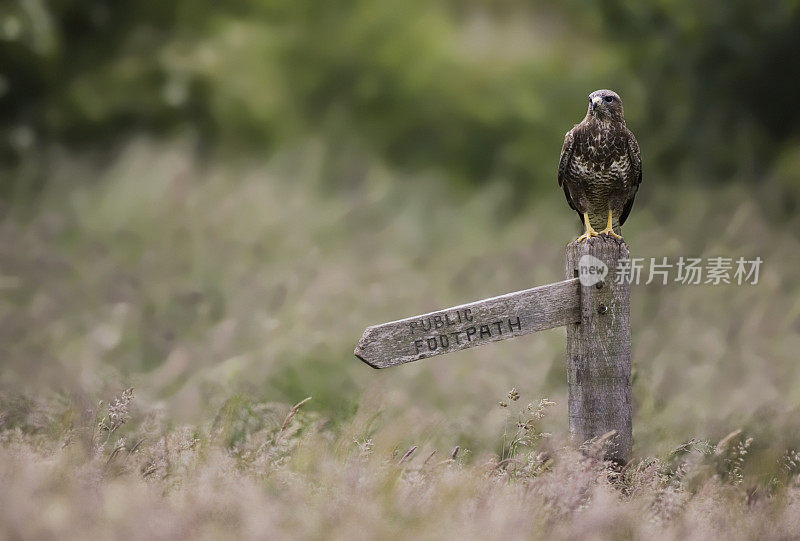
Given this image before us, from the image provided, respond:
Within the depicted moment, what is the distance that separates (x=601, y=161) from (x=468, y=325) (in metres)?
0.88

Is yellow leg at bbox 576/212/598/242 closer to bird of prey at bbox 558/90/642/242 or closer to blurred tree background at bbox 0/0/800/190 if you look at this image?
bird of prey at bbox 558/90/642/242

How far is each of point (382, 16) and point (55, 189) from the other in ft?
7.82

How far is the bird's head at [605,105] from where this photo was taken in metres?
2.90

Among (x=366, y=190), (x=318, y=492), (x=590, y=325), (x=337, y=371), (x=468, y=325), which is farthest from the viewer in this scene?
(x=366, y=190)

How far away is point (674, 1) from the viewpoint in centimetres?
583

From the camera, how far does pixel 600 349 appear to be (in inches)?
101

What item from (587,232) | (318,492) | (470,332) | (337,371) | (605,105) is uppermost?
(605,105)

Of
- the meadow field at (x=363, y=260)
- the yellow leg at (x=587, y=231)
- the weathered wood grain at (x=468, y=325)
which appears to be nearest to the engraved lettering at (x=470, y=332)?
the weathered wood grain at (x=468, y=325)

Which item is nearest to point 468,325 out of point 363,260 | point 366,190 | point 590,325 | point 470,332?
point 470,332

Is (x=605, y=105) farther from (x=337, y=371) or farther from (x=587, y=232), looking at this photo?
(x=337, y=371)

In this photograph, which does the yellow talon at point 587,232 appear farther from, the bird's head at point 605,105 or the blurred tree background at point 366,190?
the blurred tree background at point 366,190

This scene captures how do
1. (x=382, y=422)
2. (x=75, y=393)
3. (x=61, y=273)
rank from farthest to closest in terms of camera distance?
(x=61, y=273), (x=382, y=422), (x=75, y=393)

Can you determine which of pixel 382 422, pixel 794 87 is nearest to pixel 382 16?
pixel 794 87

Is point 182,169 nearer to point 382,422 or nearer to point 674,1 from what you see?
point 382,422
